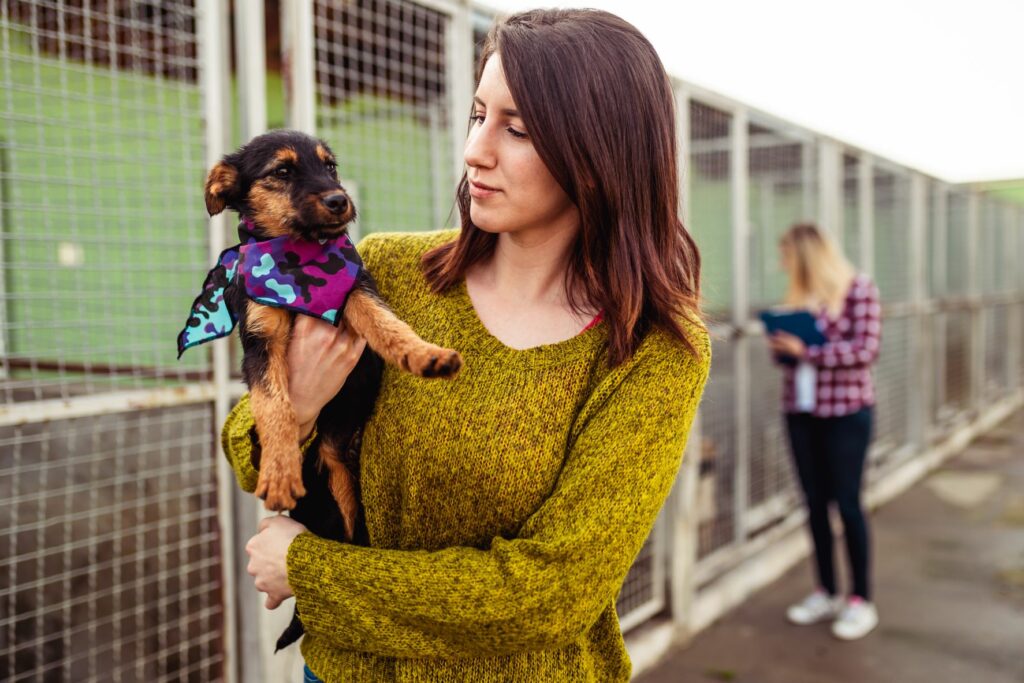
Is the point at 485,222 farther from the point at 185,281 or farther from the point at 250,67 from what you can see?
the point at 185,281

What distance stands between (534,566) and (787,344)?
3667 mm

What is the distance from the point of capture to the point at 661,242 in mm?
1601

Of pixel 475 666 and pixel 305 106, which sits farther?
pixel 305 106

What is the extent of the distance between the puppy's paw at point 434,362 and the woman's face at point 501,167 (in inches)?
9.8

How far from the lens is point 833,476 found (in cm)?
448

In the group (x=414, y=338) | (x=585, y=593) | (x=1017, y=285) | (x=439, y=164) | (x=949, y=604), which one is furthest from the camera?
(x=1017, y=285)

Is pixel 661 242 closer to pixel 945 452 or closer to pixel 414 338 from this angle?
pixel 414 338

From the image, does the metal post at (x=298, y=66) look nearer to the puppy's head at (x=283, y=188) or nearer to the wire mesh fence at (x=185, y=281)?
the wire mesh fence at (x=185, y=281)

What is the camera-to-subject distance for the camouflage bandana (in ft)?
5.02

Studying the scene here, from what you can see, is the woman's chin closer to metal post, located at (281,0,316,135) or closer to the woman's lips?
the woman's lips

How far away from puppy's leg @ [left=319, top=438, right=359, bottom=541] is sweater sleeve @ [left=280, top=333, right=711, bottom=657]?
0.25 meters

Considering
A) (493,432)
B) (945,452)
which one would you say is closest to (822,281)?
(493,432)

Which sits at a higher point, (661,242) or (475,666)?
(661,242)

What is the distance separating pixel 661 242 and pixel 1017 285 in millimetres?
13590
